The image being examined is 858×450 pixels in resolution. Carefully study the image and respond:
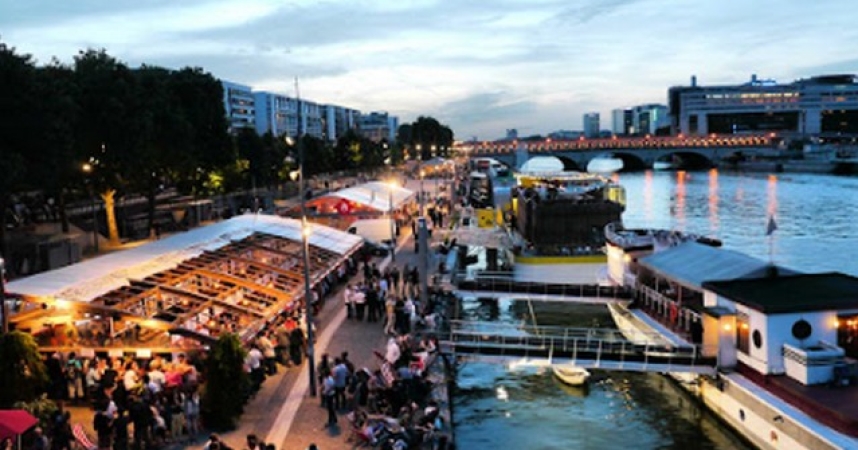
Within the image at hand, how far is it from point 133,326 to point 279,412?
4.61 metres

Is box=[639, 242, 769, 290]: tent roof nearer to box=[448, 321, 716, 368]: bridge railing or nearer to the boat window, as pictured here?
box=[448, 321, 716, 368]: bridge railing

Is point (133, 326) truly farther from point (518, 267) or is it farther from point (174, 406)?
point (518, 267)

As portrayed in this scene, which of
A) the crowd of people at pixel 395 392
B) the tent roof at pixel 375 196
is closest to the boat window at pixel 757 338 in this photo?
the crowd of people at pixel 395 392

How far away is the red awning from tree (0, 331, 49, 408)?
10.1 feet

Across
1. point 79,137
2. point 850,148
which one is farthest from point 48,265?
point 850,148

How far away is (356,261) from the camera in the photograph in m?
40.6

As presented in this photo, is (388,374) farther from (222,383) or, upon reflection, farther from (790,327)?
(790,327)

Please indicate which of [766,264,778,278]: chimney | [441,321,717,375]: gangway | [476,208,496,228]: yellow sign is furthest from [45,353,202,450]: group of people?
[476,208,496,228]: yellow sign

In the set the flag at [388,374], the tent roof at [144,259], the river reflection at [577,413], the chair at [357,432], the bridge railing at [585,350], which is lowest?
the river reflection at [577,413]

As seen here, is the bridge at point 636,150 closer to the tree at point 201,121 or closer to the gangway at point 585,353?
the tree at point 201,121

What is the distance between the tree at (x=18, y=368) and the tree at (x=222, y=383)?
12.4ft

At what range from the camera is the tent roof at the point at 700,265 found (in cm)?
2388

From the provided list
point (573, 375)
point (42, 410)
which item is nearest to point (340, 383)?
point (42, 410)

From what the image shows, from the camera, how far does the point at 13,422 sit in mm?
14266
